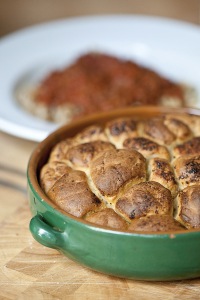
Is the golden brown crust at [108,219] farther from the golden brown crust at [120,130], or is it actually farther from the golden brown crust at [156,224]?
the golden brown crust at [120,130]

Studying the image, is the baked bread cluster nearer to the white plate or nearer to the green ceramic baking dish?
the green ceramic baking dish

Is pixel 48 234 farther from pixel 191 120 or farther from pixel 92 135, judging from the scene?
pixel 191 120

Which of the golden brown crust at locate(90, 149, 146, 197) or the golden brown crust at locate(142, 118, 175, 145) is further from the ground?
the golden brown crust at locate(142, 118, 175, 145)

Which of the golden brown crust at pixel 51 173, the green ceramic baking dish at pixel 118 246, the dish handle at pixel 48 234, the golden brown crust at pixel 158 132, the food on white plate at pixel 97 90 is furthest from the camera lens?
the food on white plate at pixel 97 90

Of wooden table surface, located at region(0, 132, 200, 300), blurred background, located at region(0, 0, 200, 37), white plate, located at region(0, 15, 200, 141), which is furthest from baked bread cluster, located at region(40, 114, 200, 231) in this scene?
blurred background, located at region(0, 0, 200, 37)

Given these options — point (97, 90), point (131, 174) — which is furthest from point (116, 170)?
point (97, 90)

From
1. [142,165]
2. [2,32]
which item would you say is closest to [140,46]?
[2,32]

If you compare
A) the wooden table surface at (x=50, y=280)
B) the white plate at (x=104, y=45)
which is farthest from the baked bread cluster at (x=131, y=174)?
the white plate at (x=104, y=45)
